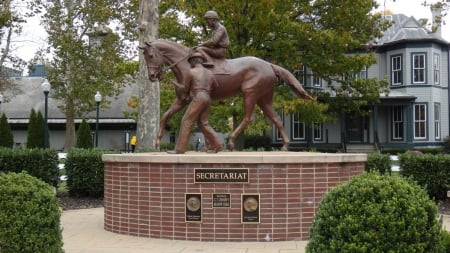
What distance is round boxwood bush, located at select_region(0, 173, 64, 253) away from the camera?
594 centimetres

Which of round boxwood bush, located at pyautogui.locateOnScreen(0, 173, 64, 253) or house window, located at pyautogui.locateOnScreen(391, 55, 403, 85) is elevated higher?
house window, located at pyautogui.locateOnScreen(391, 55, 403, 85)

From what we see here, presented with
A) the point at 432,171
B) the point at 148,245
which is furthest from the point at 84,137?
the point at 148,245

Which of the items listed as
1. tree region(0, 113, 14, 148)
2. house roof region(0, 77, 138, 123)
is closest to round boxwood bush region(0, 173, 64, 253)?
tree region(0, 113, 14, 148)

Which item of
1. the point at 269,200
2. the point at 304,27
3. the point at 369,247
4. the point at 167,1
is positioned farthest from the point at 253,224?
the point at 167,1

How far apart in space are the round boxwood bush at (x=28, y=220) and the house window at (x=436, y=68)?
3459 centimetres

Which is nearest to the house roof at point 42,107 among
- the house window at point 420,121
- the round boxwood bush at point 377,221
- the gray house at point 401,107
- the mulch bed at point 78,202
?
the gray house at point 401,107

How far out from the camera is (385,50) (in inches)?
1476

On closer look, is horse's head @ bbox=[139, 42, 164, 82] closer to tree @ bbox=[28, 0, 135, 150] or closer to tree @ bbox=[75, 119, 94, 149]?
tree @ bbox=[75, 119, 94, 149]

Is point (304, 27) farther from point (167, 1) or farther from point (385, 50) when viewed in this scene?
point (385, 50)

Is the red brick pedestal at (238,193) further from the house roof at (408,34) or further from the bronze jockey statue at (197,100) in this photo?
the house roof at (408,34)

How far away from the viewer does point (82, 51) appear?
116ft

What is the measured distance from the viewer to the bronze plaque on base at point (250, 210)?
27.9 ft

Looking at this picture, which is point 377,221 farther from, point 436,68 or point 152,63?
point 436,68

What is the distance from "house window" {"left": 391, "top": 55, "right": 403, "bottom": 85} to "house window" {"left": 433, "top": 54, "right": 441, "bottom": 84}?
7.11ft
